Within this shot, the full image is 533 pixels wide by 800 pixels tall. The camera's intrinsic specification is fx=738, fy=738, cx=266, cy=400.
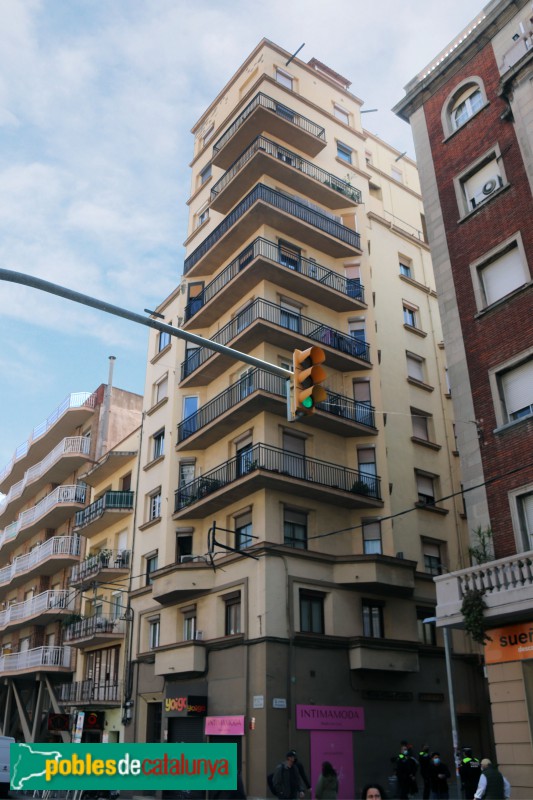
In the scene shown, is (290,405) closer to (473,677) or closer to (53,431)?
(473,677)

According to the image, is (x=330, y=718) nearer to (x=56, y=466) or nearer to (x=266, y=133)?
(x=266, y=133)

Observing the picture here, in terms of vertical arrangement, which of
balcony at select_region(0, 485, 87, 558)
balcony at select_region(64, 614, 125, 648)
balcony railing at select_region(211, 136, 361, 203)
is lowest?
balcony at select_region(64, 614, 125, 648)

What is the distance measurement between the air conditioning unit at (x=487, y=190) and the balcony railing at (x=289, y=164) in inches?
451

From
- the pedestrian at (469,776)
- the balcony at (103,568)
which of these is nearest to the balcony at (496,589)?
the pedestrian at (469,776)

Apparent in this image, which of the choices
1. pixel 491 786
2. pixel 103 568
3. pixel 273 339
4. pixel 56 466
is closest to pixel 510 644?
pixel 491 786

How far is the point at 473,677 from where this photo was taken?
27312 mm

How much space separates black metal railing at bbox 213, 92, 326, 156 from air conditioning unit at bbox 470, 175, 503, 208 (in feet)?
43.6

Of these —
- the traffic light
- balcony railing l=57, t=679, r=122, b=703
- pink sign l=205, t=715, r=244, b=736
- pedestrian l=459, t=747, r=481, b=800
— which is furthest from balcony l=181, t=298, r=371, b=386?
the traffic light

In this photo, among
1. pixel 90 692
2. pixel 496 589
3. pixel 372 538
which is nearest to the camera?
pixel 496 589

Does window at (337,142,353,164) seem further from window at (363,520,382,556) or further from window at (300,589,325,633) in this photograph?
window at (300,589,325,633)

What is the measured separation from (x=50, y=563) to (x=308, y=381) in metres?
32.6

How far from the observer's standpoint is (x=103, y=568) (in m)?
32.0

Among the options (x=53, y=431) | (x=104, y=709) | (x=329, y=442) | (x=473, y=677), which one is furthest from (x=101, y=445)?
(x=473, y=677)

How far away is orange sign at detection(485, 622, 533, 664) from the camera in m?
15.7
